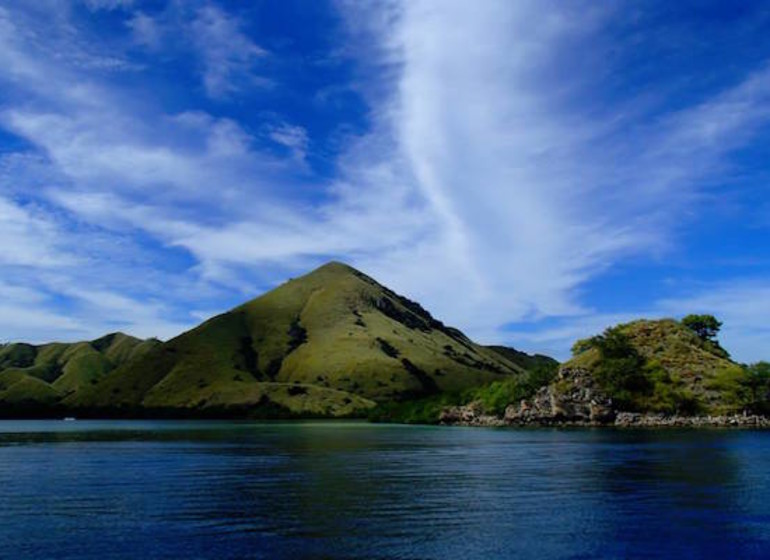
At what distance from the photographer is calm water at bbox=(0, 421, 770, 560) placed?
4569cm

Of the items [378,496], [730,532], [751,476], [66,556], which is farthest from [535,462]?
[66,556]

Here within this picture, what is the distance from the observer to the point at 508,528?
5231cm

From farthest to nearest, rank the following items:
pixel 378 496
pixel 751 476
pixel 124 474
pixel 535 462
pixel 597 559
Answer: pixel 535 462, pixel 124 474, pixel 751 476, pixel 378 496, pixel 597 559

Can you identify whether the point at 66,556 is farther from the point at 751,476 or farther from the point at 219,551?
the point at 751,476

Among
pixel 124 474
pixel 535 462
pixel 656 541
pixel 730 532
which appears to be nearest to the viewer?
pixel 656 541

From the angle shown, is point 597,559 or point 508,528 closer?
point 597,559

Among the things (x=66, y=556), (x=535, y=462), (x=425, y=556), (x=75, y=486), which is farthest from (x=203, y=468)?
(x=425, y=556)

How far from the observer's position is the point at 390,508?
61.4 meters

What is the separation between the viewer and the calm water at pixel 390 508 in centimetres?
4569

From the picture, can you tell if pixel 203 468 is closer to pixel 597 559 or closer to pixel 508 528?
pixel 508 528

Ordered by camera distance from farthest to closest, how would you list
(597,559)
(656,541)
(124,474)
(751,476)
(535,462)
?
(535,462)
(124,474)
(751,476)
(656,541)
(597,559)

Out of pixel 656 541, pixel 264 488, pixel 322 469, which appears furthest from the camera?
pixel 322 469

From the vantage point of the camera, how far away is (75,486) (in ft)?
263

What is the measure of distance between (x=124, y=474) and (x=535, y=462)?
59570mm
